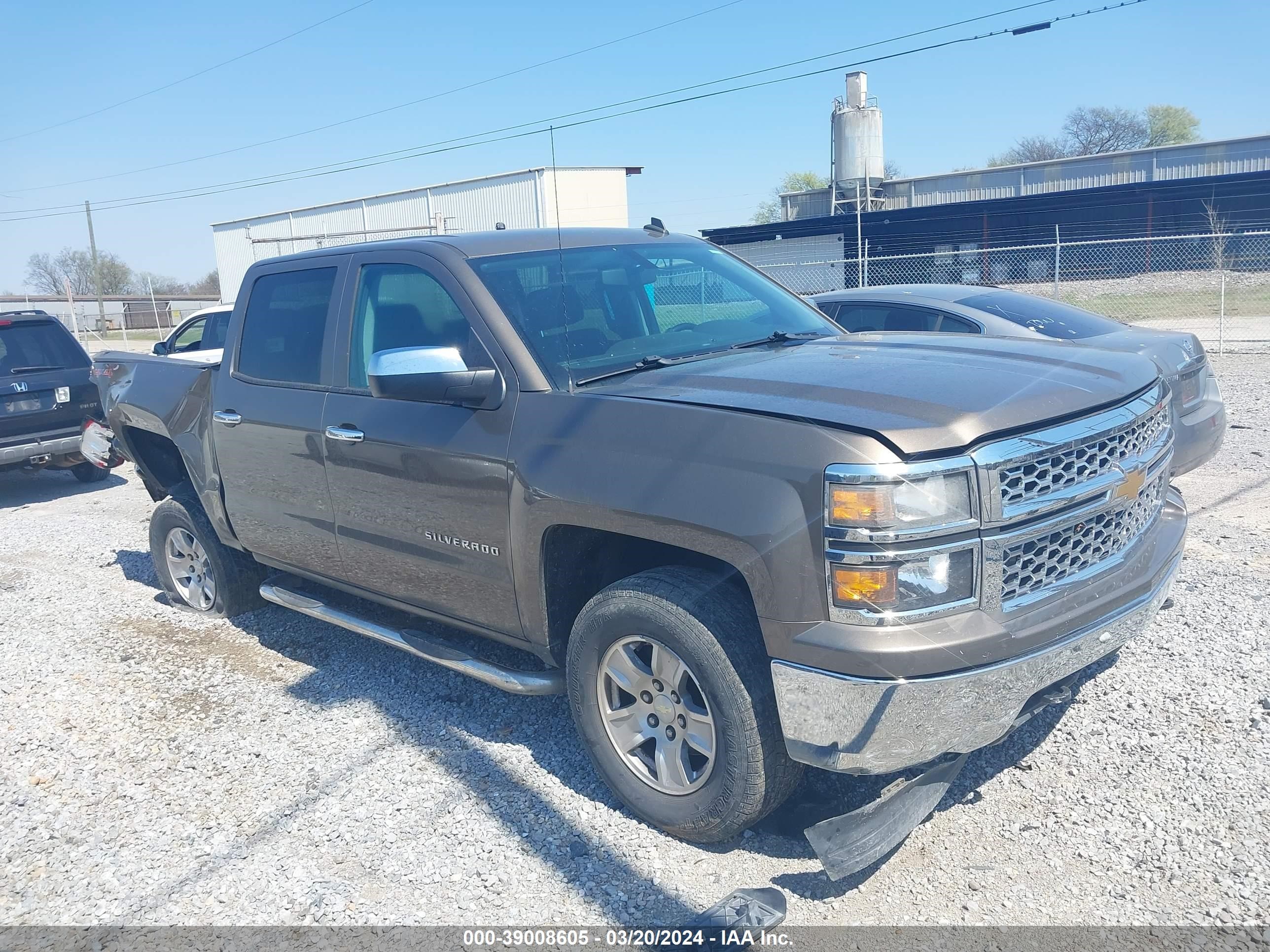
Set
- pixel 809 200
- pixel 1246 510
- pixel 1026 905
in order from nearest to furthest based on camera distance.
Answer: pixel 1026 905, pixel 1246 510, pixel 809 200

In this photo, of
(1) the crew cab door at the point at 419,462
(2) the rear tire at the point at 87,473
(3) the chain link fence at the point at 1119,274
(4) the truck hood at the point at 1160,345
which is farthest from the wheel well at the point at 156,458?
(3) the chain link fence at the point at 1119,274

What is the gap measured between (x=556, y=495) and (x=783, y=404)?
0.86m

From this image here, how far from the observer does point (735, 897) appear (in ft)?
9.83

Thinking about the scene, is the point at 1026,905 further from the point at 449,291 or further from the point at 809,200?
the point at 809,200

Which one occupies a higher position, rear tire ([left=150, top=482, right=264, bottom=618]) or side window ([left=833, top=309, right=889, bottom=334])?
side window ([left=833, top=309, right=889, bottom=334])

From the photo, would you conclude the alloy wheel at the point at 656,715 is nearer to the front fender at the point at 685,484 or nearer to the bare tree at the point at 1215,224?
the front fender at the point at 685,484

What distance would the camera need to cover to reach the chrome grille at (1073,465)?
2.84 meters

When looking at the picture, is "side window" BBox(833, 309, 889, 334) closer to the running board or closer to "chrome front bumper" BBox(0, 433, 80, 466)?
the running board

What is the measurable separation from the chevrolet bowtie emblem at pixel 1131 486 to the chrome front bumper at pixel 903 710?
50 centimetres

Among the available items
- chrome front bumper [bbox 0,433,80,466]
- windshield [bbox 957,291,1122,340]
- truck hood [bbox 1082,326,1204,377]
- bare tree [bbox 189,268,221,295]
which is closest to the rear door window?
windshield [bbox 957,291,1122,340]

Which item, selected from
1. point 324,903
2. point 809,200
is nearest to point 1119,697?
point 324,903

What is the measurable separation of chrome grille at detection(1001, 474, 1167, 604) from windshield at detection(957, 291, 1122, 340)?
3.98 m

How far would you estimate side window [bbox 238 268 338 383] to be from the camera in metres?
4.68

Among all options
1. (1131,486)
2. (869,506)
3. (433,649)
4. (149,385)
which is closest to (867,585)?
(869,506)
